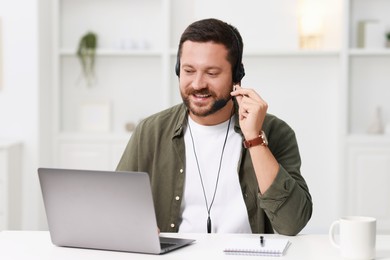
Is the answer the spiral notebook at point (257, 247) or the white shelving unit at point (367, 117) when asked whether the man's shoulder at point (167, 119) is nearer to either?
the spiral notebook at point (257, 247)

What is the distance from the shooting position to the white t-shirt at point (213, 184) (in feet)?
8.21

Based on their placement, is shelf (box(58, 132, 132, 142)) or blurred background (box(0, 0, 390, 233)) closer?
blurred background (box(0, 0, 390, 233))

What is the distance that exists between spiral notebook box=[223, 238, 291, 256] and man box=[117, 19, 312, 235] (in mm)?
189

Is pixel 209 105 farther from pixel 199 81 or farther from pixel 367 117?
pixel 367 117

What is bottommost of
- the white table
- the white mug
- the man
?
the white table

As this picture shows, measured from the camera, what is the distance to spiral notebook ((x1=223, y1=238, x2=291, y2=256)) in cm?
204

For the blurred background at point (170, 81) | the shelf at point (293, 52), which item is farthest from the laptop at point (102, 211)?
the shelf at point (293, 52)

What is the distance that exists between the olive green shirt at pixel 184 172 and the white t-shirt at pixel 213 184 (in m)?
0.02

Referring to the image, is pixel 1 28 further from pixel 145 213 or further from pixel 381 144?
pixel 145 213

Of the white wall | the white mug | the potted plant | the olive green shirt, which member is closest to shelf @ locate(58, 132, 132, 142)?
the white wall

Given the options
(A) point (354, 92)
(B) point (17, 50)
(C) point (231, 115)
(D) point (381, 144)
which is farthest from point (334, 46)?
(C) point (231, 115)

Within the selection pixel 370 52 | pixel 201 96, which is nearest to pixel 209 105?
pixel 201 96

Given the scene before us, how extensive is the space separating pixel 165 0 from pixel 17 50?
1.09m

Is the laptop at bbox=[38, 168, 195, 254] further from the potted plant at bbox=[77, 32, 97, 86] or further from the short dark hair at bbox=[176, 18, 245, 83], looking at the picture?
the potted plant at bbox=[77, 32, 97, 86]
